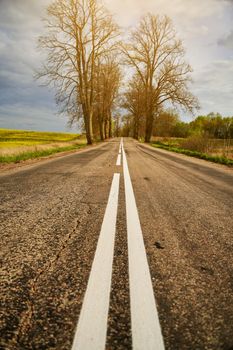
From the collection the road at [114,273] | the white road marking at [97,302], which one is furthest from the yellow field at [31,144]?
the white road marking at [97,302]

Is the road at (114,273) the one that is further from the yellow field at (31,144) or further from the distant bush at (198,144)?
the distant bush at (198,144)

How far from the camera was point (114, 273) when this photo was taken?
5.66 feet

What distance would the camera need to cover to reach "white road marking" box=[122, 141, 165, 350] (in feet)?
3.81

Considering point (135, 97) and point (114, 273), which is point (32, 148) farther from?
point (135, 97)

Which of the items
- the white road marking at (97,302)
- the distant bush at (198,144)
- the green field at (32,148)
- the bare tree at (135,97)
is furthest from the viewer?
the bare tree at (135,97)

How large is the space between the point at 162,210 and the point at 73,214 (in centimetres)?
116

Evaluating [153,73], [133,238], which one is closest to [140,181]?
[133,238]

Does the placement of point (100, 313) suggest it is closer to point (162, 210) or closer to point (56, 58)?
point (162, 210)

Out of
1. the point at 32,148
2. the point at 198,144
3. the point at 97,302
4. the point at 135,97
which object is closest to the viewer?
the point at 97,302

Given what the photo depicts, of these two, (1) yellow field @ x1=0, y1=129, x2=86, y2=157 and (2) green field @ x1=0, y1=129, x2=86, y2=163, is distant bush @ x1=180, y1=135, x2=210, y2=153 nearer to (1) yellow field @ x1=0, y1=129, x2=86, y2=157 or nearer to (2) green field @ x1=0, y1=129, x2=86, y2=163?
(2) green field @ x1=0, y1=129, x2=86, y2=163

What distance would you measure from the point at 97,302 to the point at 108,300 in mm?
63

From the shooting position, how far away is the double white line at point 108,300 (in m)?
1.16

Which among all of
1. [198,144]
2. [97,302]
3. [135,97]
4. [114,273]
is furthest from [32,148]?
[135,97]

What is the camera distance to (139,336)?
118 cm
